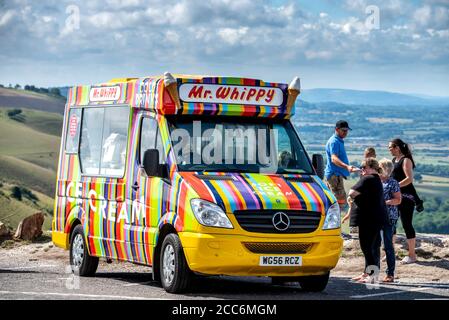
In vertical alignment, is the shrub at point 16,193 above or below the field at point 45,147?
below

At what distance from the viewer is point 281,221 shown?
1251 cm

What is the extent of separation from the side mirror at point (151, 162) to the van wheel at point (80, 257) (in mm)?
2802

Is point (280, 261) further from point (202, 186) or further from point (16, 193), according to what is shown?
point (16, 193)

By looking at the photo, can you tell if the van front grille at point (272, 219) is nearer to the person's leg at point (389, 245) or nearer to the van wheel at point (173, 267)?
the van wheel at point (173, 267)

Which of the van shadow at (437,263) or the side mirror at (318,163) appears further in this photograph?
the van shadow at (437,263)

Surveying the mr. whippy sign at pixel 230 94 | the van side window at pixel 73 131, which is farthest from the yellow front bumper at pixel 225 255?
the van side window at pixel 73 131

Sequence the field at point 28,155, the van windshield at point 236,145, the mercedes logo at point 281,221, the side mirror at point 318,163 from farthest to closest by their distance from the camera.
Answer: the field at point 28,155 → the side mirror at point 318,163 → the van windshield at point 236,145 → the mercedes logo at point 281,221

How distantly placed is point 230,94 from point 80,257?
12.3ft

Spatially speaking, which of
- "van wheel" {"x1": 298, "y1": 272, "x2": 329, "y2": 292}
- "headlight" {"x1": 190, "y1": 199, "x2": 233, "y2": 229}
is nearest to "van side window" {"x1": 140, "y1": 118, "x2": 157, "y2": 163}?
"headlight" {"x1": 190, "y1": 199, "x2": 233, "y2": 229}

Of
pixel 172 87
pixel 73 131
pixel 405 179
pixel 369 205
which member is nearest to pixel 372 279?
pixel 369 205

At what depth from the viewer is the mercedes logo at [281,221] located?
12.5m

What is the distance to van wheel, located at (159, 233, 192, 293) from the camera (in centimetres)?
1252
